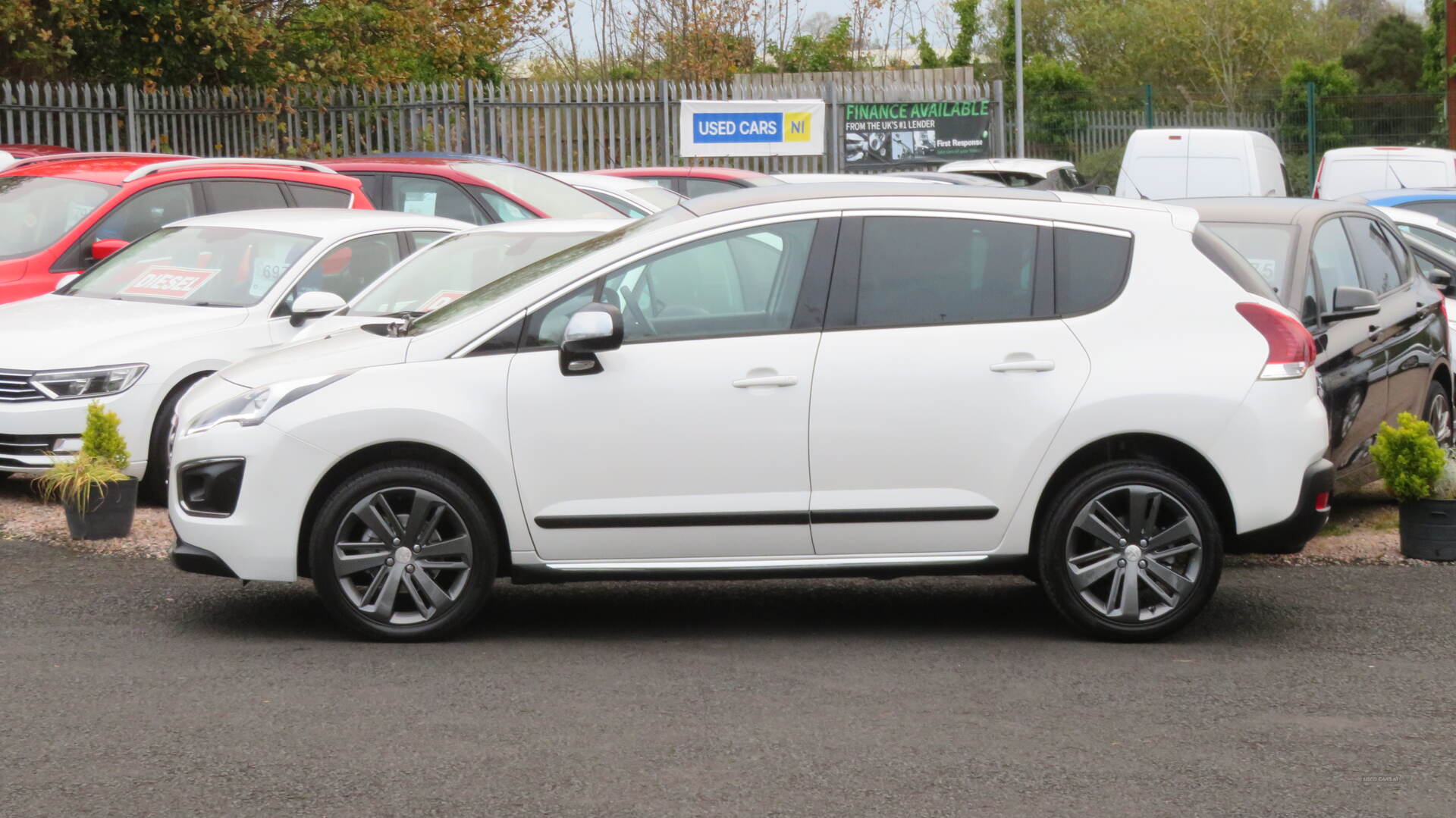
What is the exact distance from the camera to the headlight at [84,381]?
859cm

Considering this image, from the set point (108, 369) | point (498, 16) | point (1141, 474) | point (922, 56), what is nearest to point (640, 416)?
point (1141, 474)

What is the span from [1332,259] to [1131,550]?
319 cm

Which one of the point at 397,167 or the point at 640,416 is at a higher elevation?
the point at 397,167

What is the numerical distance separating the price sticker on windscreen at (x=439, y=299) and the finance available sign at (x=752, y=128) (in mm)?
15269

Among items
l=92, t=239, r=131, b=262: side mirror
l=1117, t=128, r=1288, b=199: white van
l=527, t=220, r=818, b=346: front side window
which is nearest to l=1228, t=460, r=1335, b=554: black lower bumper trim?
l=527, t=220, r=818, b=346: front side window

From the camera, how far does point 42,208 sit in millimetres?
11492

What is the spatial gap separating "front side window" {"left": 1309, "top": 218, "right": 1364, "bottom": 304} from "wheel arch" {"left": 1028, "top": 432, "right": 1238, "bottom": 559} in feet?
7.96

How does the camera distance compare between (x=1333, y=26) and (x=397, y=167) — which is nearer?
(x=397, y=167)

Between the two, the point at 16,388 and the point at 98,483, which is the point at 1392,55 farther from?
the point at 98,483

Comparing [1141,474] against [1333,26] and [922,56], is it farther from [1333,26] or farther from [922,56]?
[1333,26]

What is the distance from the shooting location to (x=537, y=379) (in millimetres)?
6047

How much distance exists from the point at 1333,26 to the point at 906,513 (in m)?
66.2

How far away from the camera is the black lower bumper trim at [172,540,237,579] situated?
612 centimetres

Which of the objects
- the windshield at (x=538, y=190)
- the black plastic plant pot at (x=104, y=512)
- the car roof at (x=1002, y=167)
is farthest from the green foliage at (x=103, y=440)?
the car roof at (x=1002, y=167)
